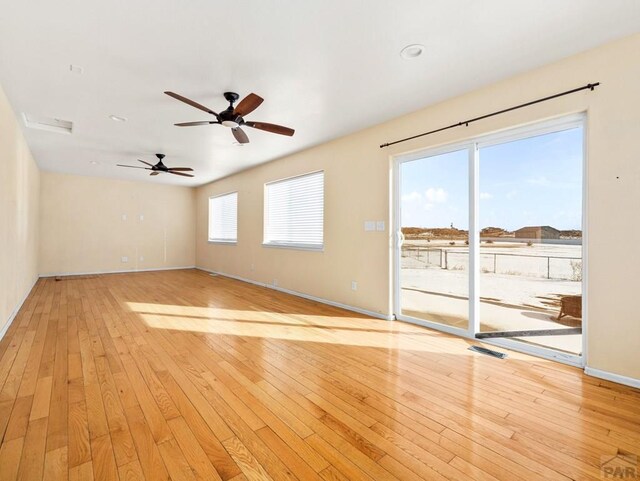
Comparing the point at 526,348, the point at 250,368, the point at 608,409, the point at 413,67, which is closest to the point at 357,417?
the point at 250,368

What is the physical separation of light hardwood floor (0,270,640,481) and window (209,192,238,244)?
429 cm

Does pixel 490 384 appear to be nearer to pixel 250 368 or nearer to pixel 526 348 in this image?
pixel 526 348

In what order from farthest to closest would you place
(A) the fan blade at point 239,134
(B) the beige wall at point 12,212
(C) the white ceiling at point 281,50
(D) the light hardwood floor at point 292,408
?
(A) the fan blade at point 239,134 → (B) the beige wall at point 12,212 → (C) the white ceiling at point 281,50 → (D) the light hardwood floor at point 292,408

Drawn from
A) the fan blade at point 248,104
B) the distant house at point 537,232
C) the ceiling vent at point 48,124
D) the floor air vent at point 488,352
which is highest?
the ceiling vent at point 48,124

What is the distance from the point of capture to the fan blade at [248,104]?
266cm

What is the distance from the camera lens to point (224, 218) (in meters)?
7.98

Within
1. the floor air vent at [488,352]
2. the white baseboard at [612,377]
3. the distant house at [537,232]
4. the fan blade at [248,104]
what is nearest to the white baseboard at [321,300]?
the floor air vent at [488,352]

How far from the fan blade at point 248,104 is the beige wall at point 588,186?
185 centimetres

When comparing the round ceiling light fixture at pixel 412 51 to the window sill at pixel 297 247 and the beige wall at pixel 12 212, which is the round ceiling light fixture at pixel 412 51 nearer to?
the window sill at pixel 297 247

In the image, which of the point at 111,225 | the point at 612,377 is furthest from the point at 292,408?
the point at 111,225

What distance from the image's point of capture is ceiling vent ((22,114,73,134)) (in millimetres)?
3967

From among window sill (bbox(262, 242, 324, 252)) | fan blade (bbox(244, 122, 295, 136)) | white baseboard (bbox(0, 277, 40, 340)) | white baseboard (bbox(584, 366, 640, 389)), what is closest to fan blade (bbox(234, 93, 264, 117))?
fan blade (bbox(244, 122, 295, 136))

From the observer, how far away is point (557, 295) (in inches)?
112

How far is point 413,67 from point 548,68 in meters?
1.18
